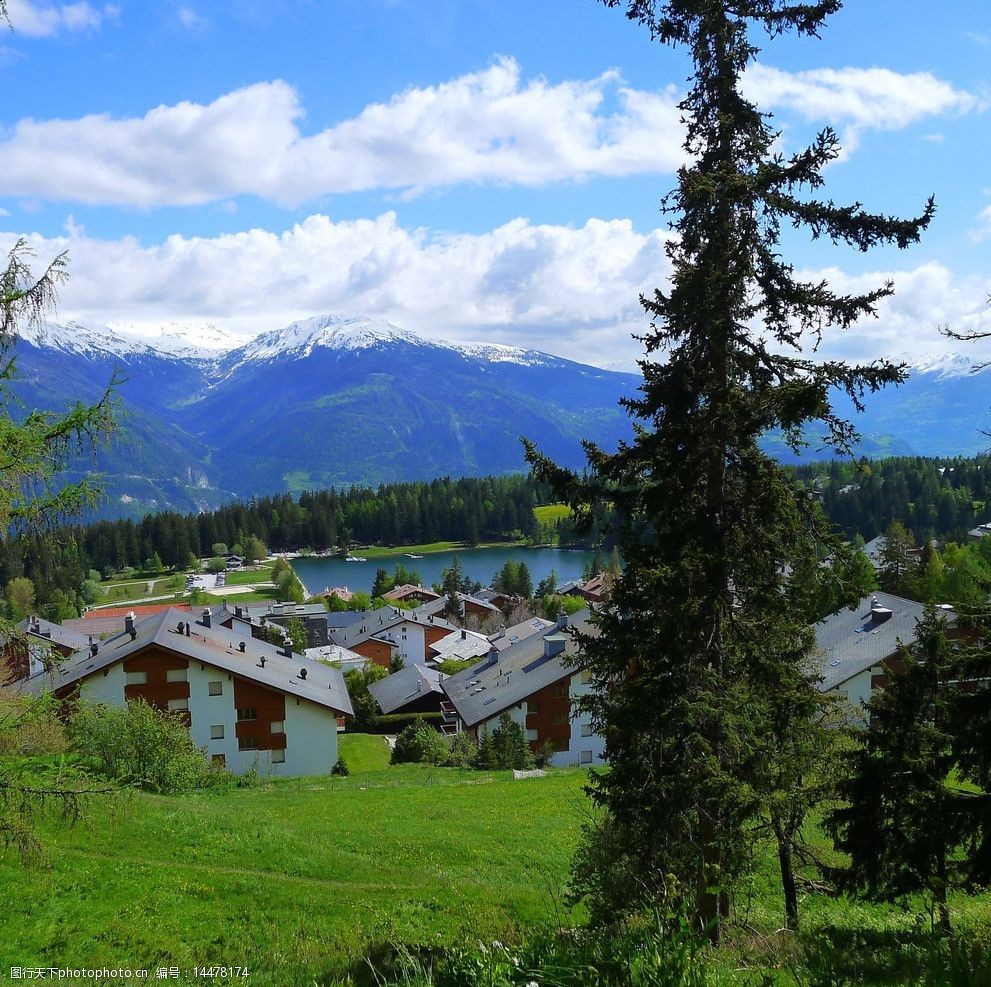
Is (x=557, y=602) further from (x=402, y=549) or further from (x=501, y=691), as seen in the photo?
(x=402, y=549)

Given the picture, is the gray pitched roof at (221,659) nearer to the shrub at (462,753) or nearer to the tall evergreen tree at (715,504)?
the shrub at (462,753)

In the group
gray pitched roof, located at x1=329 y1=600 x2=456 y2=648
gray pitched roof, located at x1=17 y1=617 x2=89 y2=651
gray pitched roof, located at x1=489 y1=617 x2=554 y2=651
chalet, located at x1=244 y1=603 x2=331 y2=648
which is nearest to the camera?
gray pitched roof, located at x1=17 y1=617 x2=89 y2=651

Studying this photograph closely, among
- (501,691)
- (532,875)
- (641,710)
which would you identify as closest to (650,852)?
(641,710)

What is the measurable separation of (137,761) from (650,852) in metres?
22.8

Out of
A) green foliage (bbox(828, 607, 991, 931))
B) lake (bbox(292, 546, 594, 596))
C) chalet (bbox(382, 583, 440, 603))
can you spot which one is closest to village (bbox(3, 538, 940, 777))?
green foliage (bbox(828, 607, 991, 931))

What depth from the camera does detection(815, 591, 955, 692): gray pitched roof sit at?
45.2 metres

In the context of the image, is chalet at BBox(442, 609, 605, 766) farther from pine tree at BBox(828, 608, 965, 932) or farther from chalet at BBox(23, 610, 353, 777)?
pine tree at BBox(828, 608, 965, 932)

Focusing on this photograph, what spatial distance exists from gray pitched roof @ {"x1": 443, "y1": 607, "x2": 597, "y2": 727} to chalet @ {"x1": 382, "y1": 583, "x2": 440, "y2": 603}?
2264 inches

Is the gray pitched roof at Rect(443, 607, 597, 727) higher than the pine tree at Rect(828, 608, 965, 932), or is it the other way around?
the pine tree at Rect(828, 608, 965, 932)

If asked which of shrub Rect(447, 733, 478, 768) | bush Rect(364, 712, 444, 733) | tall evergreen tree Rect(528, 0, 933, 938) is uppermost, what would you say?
tall evergreen tree Rect(528, 0, 933, 938)

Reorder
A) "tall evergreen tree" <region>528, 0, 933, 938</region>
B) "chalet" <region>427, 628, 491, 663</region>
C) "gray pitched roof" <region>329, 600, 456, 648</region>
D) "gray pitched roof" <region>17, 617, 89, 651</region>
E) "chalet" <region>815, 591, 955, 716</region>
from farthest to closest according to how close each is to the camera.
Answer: "gray pitched roof" <region>329, 600, 456, 648</region>, "chalet" <region>427, 628, 491, 663</region>, "gray pitched roof" <region>17, 617, 89, 651</region>, "chalet" <region>815, 591, 955, 716</region>, "tall evergreen tree" <region>528, 0, 933, 938</region>

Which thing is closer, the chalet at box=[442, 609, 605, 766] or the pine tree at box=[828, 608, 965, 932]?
the pine tree at box=[828, 608, 965, 932]

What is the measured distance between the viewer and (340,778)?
35.9 meters

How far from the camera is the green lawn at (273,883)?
38.4 ft
